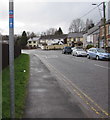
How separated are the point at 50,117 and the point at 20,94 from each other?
2.25 metres

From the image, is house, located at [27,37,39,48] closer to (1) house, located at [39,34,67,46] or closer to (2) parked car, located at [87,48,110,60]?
(1) house, located at [39,34,67,46]

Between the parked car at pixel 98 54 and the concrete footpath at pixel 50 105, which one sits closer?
the concrete footpath at pixel 50 105

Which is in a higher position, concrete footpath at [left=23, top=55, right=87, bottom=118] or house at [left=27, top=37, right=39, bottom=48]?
house at [left=27, top=37, right=39, bottom=48]

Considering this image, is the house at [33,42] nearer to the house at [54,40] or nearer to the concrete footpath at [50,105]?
the house at [54,40]

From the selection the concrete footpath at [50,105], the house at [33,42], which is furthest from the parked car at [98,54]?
the house at [33,42]

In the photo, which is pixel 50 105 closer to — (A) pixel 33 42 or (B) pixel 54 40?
(B) pixel 54 40

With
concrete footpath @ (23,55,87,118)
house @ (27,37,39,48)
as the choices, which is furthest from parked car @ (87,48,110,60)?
house @ (27,37,39,48)

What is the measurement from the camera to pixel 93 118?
189 inches

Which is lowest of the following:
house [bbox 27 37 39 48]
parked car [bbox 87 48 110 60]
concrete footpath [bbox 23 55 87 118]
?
concrete footpath [bbox 23 55 87 118]

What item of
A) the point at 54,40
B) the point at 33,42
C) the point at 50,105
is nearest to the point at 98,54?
the point at 50,105

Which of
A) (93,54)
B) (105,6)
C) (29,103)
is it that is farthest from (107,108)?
(105,6)

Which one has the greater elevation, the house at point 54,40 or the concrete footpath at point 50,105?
the house at point 54,40

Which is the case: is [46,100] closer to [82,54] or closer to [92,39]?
[82,54]

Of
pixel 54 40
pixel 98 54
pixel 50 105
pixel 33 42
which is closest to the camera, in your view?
pixel 50 105
